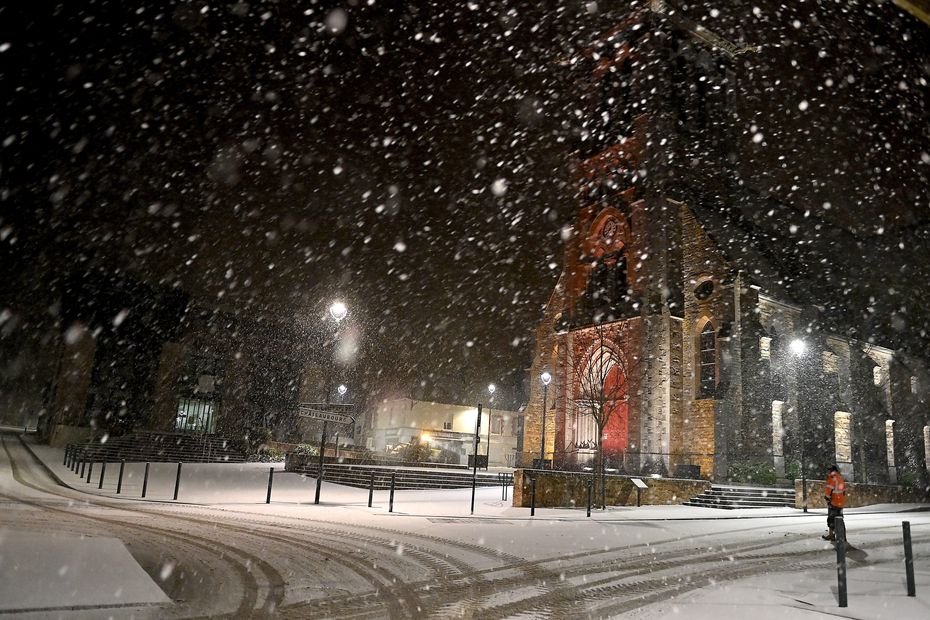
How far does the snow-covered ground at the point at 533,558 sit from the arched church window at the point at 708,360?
34.1 ft

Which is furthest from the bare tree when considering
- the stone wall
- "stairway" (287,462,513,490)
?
"stairway" (287,462,513,490)

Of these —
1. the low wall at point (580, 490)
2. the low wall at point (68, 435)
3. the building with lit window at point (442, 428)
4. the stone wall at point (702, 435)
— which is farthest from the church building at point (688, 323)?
the low wall at point (68, 435)

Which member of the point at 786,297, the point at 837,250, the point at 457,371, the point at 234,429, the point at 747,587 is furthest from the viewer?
the point at 457,371

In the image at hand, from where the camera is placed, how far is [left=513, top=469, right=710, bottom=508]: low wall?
17500mm

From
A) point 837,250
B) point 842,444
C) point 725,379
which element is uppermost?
point 837,250

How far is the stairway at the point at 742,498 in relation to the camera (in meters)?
21.2

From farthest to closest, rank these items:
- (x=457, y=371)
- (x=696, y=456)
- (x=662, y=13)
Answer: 1. (x=457, y=371)
2. (x=662, y=13)
3. (x=696, y=456)

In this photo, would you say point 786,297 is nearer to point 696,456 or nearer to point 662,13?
point 696,456

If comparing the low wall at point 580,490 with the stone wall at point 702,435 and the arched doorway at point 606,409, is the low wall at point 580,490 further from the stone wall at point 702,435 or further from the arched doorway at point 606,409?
the arched doorway at point 606,409

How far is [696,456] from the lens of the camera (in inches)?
1075

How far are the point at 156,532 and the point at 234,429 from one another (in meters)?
41.1

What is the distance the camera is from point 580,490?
61.0 ft

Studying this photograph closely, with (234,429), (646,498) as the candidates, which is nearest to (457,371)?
(234,429)

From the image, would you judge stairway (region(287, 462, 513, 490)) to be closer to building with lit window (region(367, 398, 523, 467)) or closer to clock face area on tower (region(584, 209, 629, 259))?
clock face area on tower (region(584, 209, 629, 259))
